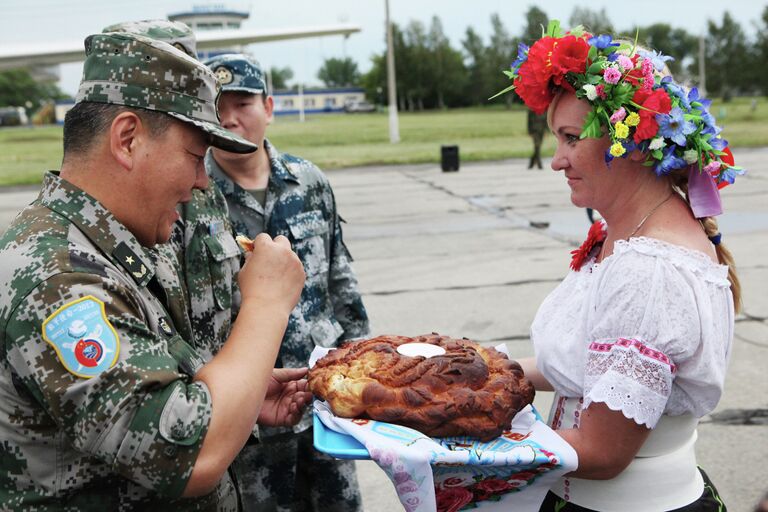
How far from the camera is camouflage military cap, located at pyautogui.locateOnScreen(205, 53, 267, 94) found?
140 inches

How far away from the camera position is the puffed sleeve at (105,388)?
150 centimetres

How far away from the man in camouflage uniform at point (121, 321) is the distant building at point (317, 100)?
108 m

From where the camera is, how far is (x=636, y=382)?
194 cm

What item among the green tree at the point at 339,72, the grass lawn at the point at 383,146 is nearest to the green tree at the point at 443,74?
the green tree at the point at 339,72

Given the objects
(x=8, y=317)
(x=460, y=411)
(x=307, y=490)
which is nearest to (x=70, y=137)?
(x=8, y=317)

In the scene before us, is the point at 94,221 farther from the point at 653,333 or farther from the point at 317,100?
the point at 317,100

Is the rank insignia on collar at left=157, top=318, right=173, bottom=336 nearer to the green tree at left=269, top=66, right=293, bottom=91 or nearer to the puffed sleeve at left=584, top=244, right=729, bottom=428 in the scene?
the puffed sleeve at left=584, top=244, right=729, bottom=428

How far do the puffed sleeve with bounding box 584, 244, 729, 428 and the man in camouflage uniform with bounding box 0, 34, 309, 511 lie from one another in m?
0.80

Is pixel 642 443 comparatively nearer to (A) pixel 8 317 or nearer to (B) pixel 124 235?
→ (B) pixel 124 235

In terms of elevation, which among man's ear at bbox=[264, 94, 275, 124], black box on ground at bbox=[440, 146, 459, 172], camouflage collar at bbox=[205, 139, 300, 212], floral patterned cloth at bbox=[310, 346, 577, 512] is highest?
man's ear at bbox=[264, 94, 275, 124]

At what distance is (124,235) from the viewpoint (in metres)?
1.79

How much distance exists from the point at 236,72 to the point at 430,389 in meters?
2.17

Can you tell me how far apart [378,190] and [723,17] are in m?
79.5

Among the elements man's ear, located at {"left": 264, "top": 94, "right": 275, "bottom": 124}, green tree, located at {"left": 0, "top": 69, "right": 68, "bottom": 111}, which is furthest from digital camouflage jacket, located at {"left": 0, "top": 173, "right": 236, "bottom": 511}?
green tree, located at {"left": 0, "top": 69, "right": 68, "bottom": 111}
